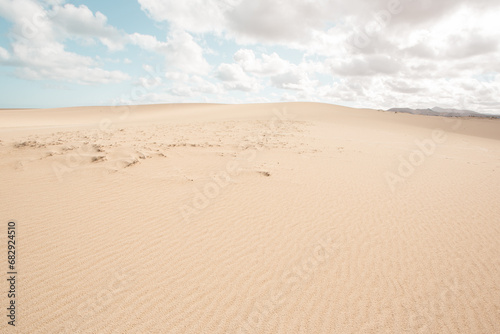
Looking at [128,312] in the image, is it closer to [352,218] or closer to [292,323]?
[292,323]

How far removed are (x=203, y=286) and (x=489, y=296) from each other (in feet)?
12.9

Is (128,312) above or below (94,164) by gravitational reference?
below

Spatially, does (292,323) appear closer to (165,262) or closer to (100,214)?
(165,262)

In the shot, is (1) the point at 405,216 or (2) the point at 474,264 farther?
(1) the point at 405,216

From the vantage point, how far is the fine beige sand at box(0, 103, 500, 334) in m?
2.89

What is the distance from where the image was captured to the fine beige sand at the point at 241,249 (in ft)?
9.48

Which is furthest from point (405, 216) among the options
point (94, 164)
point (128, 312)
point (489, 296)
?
point (94, 164)

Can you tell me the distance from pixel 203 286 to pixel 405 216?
4.68 m

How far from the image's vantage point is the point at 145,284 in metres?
3.23

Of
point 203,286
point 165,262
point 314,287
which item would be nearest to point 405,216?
point 314,287

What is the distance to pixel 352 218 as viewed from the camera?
5.21 m

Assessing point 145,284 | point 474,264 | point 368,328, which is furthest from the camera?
point 474,264

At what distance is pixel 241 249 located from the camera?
13.3 feet

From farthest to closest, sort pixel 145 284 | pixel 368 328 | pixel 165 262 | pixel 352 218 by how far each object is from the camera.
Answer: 1. pixel 352 218
2. pixel 165 262
3. pixel 145 284
4. pixel 368 328
